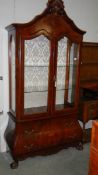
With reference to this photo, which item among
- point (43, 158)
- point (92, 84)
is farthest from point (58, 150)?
point (92, 84)

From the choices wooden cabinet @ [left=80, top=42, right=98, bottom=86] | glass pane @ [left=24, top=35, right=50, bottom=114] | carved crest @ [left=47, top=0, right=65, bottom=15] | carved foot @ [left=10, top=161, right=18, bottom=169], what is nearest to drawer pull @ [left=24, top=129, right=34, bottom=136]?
glass pane @ [left=24, top=35, right=50, bottom=114]

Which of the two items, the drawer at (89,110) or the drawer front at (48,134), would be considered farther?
the drawer at (89,110)

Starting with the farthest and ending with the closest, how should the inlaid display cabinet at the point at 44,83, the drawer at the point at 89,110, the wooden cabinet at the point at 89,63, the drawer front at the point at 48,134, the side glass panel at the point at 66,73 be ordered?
the wooden cabinet at the point at 89,63
the drawer at the point at 89,110
the side glass panel at the point at 66,73
the drawer front at the point at 48,134
the inlaid display cabinet at the point at 44,83

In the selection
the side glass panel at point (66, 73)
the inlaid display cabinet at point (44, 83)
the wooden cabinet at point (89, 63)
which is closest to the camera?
the inlaid display cabinet at point (44, 83)

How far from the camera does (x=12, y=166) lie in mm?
2689

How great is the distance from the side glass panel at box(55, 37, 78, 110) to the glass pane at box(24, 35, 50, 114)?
0.21 metres

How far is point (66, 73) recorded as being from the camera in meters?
3.12

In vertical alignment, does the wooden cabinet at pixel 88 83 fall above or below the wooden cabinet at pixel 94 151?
above

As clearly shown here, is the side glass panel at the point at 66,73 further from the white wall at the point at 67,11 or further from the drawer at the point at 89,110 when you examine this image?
the white wall at the point at 67,11

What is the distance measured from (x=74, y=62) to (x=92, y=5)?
1.15 meters

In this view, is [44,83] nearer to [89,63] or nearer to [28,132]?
[28,132]

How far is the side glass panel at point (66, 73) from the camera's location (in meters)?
2.99

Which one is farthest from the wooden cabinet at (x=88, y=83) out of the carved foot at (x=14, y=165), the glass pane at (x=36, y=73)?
the carved foot at (x=14, y=165)

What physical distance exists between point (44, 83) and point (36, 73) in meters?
0.18
